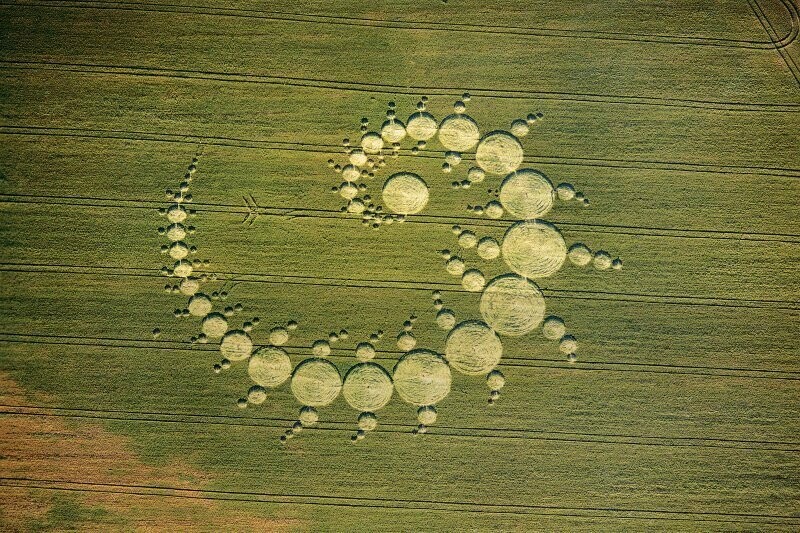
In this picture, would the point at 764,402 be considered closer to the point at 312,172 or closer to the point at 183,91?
the point at 312,172

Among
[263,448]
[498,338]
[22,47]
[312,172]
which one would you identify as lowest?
[263,448]

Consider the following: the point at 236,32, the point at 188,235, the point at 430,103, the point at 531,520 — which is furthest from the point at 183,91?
the point at 531,520

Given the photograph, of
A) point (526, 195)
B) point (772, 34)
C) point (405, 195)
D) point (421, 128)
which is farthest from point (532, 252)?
point (772, 34)

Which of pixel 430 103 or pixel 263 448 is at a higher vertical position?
pixel 430 103

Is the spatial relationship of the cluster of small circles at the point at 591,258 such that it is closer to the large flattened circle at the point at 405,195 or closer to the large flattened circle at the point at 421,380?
the large flattened circle at the point at 405,195

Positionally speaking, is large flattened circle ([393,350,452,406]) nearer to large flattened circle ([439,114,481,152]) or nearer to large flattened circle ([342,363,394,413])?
large flattened circle ([342,363,394,413])

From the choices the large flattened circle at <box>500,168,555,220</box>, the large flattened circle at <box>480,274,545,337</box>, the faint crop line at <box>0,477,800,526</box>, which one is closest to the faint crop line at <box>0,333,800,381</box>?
the large flattened circle at <box>480,274,545,337</box>

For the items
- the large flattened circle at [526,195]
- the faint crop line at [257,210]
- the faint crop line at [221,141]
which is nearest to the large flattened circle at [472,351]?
the faint crop line at [257,210]
